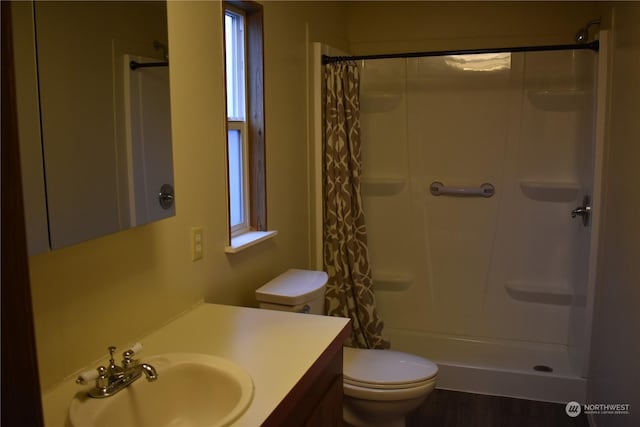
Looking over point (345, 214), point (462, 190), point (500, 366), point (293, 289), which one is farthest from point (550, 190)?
point (293, 289)

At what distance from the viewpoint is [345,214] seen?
297 cm

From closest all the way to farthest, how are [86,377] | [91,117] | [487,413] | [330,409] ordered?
[86,377]
[91,117]
[330,409]
[487,413]

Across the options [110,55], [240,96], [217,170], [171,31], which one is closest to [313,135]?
[240,96]

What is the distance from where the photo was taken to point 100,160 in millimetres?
1316

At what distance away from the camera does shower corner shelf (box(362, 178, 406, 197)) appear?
339 cm

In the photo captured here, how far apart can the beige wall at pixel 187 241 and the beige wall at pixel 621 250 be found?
143 centimetres

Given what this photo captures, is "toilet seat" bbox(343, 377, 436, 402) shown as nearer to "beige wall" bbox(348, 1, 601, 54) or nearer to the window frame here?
the window frame

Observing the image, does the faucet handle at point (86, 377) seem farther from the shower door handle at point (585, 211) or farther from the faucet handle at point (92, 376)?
the shower door handle at point (585, 211)

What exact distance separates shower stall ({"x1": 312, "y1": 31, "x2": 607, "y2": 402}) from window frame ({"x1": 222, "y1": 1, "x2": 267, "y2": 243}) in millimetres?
660

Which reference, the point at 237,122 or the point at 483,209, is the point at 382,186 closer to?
the point at 483,209

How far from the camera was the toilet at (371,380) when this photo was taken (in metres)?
2.12

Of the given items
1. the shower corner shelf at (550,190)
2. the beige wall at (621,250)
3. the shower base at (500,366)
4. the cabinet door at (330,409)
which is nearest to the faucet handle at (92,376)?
the cabinet door at (330,409)

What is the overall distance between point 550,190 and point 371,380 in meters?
1.68

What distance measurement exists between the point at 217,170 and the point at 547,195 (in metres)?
2.08
